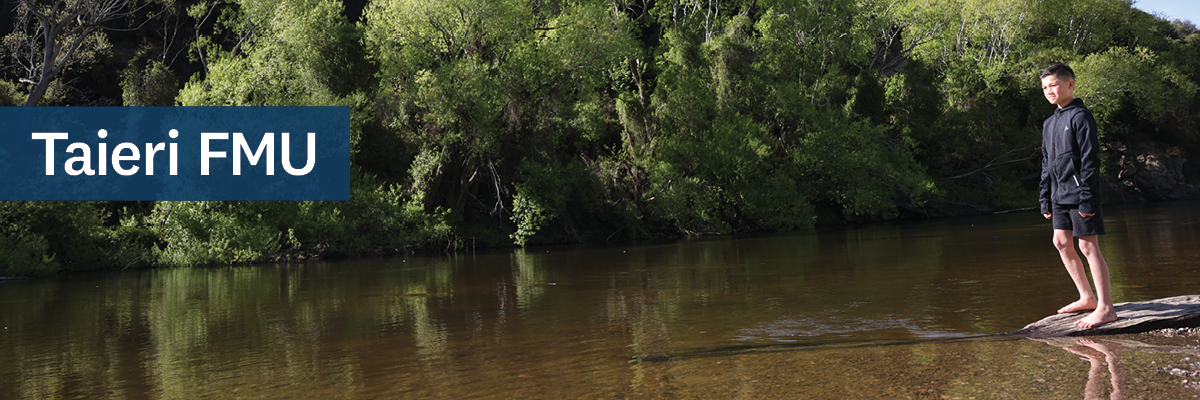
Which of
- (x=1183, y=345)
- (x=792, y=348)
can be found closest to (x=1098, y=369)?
(x=1183, y=345)

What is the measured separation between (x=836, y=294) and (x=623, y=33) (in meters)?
25.1

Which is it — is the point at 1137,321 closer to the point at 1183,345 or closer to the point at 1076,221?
the point at 1183,345

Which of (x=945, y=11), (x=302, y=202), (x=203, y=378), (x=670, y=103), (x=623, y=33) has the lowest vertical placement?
(x=203, y=378)

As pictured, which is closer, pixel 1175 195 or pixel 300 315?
pixel 300 315

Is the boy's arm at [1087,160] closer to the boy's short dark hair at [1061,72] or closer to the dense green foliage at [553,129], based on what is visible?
the boy's short dark hair at [1061,72]

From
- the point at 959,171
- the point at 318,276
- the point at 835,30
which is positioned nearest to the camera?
the point at 318,276

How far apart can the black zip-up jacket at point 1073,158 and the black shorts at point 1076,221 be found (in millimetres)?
65

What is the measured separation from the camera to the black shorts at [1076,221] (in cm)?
612

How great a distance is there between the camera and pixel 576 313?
29.0 feet

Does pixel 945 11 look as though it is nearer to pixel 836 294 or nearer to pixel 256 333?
pixel 836 294

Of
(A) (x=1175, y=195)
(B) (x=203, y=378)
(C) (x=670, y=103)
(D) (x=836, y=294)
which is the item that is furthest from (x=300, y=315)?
(A) (x=1175, y=195)

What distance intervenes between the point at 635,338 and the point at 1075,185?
11.2ft

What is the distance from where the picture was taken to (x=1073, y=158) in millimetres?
6164

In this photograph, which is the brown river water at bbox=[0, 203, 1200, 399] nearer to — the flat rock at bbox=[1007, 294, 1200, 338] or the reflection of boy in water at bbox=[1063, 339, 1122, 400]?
the reflection of boy in water at bbox=[1063, 339, 1122, 400]
